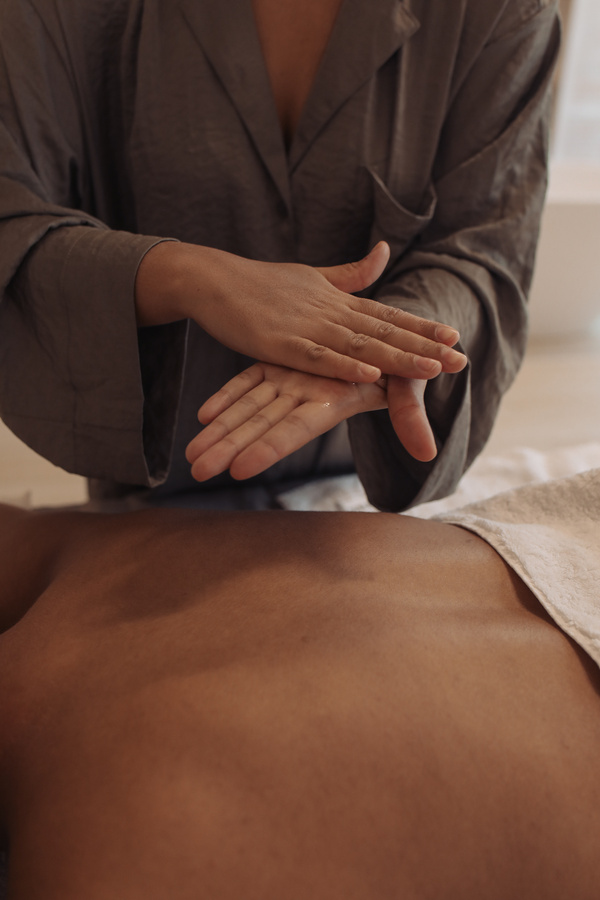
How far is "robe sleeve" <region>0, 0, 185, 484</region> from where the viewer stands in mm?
702

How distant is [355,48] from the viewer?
0.81 metres

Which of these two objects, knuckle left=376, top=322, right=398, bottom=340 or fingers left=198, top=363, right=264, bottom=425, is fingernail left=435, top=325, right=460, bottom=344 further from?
fingers left=198, top=363, right=264, bottom=425

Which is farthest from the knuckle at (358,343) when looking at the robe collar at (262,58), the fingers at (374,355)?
the robe collar at (262,58)

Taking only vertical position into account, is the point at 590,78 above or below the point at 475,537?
above

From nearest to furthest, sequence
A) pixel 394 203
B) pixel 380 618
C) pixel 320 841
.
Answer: pixel 320 841 → pixel 380 618 → pixel 394 203

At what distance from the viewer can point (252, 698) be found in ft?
1.52

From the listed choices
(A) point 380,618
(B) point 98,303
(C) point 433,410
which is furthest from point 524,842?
(B) point 98,303

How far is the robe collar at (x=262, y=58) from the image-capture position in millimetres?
799

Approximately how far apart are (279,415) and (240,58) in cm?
47

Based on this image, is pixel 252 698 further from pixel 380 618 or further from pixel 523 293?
pixel 523 293

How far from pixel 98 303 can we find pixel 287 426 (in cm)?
26

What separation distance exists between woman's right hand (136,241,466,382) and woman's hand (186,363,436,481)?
2 centimetres

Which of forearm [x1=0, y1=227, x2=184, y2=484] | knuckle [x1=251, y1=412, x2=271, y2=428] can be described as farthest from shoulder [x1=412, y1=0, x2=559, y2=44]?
knuckle [x1=251, y1=412, x2=271, y2=428]

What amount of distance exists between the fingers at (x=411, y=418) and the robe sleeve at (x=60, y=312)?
10.2 inches
